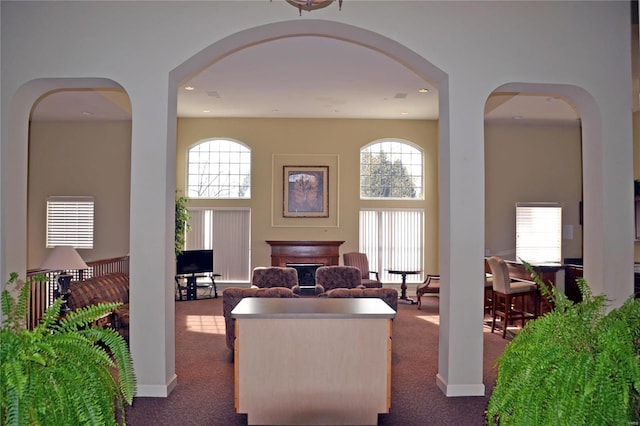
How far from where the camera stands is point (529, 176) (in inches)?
444

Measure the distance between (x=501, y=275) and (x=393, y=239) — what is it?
4446 mm

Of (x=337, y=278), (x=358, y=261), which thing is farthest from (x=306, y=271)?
(x=337, y=278)

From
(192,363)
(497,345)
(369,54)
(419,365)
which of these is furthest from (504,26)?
(192,363)

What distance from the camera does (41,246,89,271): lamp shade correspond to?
6270 millimetres

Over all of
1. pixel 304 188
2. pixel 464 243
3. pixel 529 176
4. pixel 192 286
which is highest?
pixel 529 176

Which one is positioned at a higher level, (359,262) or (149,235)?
(149,235)

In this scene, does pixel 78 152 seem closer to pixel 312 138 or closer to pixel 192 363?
pixel 312 138

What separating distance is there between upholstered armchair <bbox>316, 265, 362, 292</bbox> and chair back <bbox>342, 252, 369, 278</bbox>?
213 cm

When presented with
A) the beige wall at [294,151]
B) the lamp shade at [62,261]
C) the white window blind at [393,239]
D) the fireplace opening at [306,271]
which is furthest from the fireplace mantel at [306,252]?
the lamp shade at [62,261]

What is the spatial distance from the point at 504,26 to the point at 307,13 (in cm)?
171

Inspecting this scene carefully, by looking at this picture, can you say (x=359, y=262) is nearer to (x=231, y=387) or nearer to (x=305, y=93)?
(x=305, y=93)

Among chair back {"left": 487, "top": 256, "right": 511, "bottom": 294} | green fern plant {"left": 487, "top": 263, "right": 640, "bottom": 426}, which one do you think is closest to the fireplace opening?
chair back {"left": 487, "top": 256, "right": 511, "bottom": 294}

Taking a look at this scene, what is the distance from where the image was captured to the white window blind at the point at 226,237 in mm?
11906

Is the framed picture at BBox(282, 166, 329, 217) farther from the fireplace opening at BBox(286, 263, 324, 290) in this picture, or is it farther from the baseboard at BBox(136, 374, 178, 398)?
the baseboard at BBox(136, 374, 178, 398)
